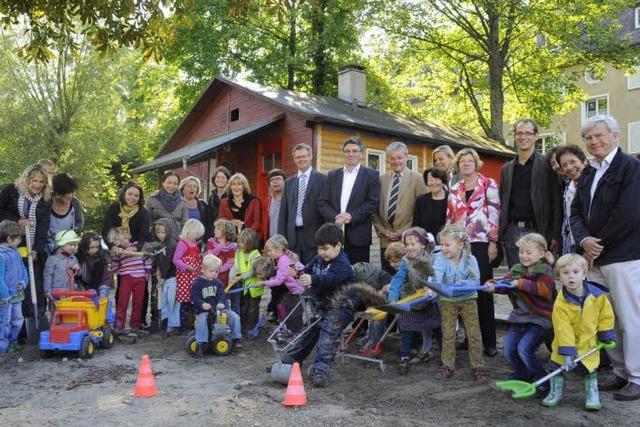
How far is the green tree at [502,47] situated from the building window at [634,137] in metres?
5.53

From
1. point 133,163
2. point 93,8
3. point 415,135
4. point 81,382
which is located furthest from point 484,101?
point 81,382

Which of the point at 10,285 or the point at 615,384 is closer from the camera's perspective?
the point at 615,384

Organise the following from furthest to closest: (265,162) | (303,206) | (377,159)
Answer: (265,162)
(377,159)
(303,206)

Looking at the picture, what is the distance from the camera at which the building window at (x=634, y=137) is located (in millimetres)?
30500

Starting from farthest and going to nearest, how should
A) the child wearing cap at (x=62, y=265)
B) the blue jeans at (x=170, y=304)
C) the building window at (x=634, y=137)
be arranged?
the building window at (x=634, y=137), the blue jeans at (x=170, y=304), the child wearing cap at (x=62, y=265)

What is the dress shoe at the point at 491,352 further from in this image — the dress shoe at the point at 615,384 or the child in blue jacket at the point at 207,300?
the child in blue jacket at the point at 207,300

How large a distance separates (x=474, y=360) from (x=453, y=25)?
80.1 ft

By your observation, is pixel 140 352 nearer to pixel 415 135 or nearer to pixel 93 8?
pixel 93 8

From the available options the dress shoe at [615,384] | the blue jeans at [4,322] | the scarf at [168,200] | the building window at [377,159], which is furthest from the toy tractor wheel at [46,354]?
the building window at [377,159]

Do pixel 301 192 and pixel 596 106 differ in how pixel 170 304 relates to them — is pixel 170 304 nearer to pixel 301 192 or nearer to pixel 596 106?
pixel 301 192

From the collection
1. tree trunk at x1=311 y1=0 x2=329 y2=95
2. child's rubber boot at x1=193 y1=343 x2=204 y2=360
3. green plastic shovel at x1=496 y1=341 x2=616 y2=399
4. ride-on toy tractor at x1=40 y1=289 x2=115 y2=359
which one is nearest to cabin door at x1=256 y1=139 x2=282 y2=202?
ride-on toy tractor at x1=40 y1=289 x2=115 y2=359

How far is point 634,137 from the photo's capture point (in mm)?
30766

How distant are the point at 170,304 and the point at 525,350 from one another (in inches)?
168

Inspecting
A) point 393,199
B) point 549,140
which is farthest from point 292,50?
point 393,199
